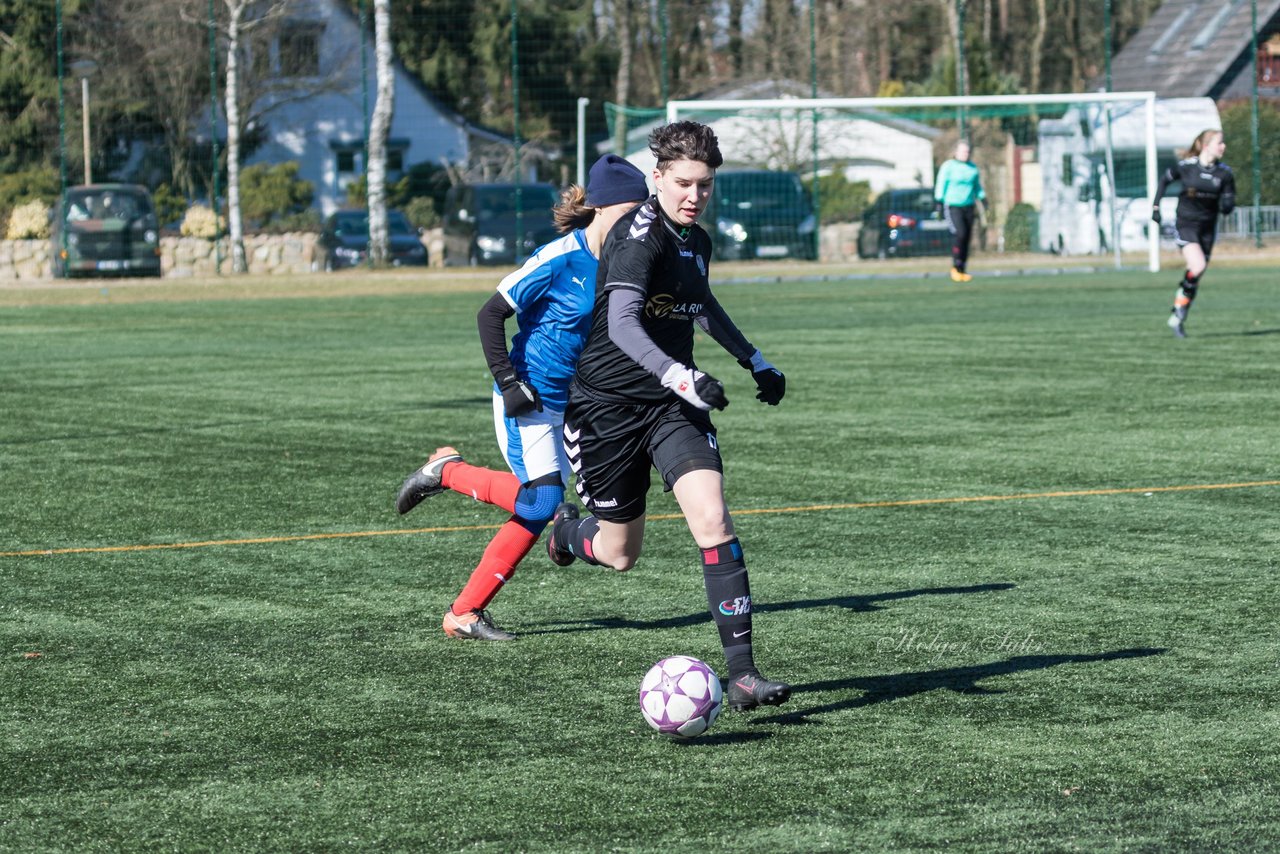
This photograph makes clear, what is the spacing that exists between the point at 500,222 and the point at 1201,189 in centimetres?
2208

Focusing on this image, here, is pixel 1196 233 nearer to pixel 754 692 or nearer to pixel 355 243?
pixel 754 692

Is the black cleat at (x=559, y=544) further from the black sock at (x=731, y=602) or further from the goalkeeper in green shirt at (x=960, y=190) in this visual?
the goalkeeper in green shirt at (x=960, y=190)

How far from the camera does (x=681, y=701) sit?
5234 millimetres

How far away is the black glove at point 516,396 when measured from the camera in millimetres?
6422

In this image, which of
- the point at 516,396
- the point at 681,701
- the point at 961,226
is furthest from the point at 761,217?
the point at 681,701

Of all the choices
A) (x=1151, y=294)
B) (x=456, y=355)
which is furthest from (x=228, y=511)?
(x=1151, y=294)

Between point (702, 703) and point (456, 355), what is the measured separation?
1417cm

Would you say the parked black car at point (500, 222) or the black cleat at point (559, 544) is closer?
the black cleat at point (559, 544)

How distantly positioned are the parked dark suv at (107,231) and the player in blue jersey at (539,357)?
106 ft

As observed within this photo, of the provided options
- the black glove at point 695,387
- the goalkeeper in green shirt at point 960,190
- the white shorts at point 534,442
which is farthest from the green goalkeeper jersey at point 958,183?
the black glove at point 695,387

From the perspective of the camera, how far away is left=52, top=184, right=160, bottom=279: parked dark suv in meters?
37.8

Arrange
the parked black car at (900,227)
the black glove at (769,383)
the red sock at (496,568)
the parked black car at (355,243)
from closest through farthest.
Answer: the black glove at (769,383) < the red sock at (496,568) < the parked black car at (900,227) < the parked black car at (355,243)

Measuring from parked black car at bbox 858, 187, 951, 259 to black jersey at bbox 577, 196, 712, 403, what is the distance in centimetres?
3380

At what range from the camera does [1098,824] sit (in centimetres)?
448
